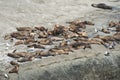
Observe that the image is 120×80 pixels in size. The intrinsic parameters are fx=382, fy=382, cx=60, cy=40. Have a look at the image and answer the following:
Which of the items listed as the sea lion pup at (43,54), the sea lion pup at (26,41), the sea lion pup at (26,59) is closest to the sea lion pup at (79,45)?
the sea lion pup at (43,54)

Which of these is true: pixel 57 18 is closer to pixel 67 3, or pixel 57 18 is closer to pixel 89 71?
pixel 67 3

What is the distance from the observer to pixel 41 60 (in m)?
4.21

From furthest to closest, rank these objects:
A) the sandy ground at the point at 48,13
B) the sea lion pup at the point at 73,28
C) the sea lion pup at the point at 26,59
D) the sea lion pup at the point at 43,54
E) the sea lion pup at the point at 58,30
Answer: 1. the sandy ground at the point at 48,13
2. the sea lion pup at the point at 73,28
3. the sea lion pup at the point at 58,30
4. the sea lion pup at the point at 43,54
5. the sea lion pup at the point at 26,59

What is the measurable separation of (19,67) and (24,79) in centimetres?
17

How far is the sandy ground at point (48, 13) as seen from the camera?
5.50 meters

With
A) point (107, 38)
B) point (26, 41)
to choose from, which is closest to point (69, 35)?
point (107, 38)

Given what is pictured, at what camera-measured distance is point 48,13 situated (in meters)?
5.95

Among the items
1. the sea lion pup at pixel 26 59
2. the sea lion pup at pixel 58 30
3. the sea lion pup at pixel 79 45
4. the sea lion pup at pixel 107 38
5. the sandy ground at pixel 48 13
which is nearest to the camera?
the sea lion pup at pixel 26 59

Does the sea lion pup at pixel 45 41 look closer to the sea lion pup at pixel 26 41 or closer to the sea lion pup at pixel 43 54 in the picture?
the sea lion pup at pixel 26 41

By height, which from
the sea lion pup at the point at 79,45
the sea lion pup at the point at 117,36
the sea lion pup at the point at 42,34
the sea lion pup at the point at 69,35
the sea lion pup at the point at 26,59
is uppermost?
the sea lion pup at the point at 42,34

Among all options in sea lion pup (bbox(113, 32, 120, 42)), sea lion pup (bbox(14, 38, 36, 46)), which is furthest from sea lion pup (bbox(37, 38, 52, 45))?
sea lion pup (bbox(113, 32, 120, 42))

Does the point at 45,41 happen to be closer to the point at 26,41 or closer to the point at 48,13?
the point at 26,41

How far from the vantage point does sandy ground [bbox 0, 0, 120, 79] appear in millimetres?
5496

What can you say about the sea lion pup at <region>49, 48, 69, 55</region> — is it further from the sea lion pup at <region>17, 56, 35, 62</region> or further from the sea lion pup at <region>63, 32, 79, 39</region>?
the sea lion pup at <region>63, 32, 79, 39</region>
